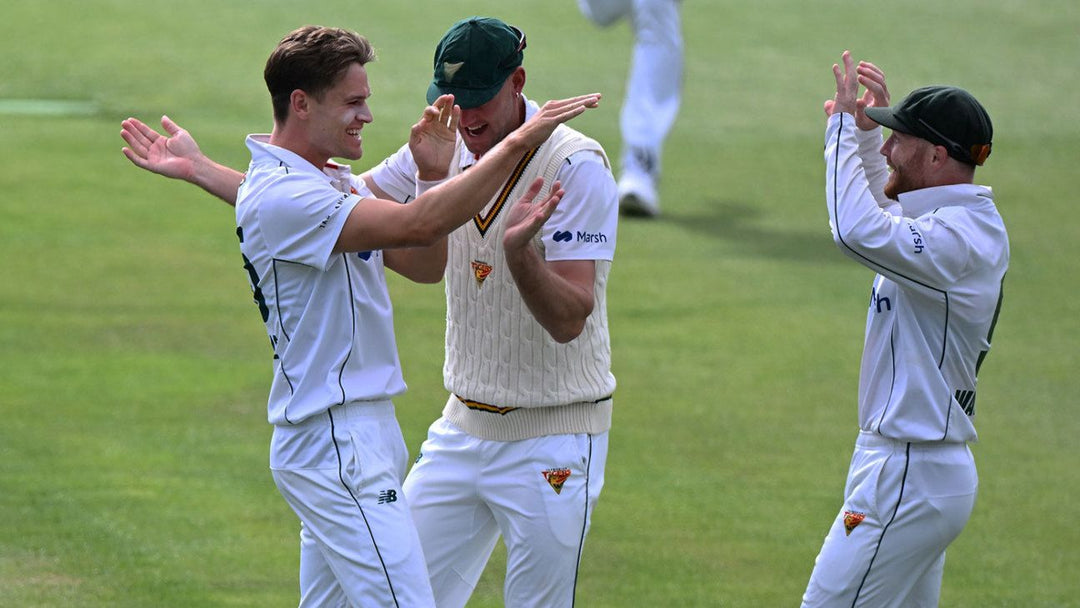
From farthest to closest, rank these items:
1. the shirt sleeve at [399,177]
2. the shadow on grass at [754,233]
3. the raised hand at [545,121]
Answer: the shadow on grass at [754,233] → the shirt sleeve at [399,177] → the raised hand at [545,121]

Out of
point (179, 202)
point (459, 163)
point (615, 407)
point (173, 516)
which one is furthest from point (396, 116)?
point (459, 163)

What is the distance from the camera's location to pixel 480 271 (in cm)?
520

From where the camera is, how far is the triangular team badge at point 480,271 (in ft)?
17.0

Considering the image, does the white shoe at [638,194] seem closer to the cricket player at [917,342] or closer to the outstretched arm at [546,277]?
the cricket player at [917,342]

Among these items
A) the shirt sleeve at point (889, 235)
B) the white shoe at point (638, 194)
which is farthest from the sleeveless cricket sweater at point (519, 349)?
the white shoe at point (638, 194)

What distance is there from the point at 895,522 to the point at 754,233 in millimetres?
9165

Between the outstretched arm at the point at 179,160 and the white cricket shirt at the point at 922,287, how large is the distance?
198cm

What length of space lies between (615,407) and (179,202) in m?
5.91

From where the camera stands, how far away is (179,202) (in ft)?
47.2

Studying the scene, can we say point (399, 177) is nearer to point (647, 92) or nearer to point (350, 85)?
point (350, 85)

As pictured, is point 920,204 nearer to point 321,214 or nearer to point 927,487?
point 927,487

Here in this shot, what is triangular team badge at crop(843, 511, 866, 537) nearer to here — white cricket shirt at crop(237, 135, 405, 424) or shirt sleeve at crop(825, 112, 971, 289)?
shirt sleeve at crop(825, 112, 971, 289)

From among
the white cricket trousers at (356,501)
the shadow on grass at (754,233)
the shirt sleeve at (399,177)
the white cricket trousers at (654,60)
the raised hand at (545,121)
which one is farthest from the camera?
the white cricket trousers at (654,60)

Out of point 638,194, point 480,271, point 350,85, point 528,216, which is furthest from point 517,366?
point 638,194
